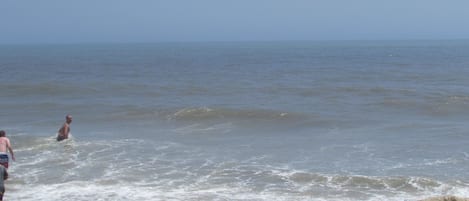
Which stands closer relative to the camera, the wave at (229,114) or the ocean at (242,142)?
the ocean at (242,142)

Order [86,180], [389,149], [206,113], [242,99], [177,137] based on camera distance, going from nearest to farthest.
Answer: [86,180]
[389,149]
[177,137]
[206,113]
[242,99]

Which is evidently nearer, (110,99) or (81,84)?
(110,99)

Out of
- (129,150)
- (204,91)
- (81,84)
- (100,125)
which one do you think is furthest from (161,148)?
(81,84)

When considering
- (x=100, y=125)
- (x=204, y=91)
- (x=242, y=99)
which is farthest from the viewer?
(x=204, y=91)

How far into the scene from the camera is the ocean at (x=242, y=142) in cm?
1300

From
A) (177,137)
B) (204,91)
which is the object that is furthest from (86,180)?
(204,91)

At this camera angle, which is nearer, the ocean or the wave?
the ocean

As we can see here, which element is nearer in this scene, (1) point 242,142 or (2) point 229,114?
(1) point 242,142

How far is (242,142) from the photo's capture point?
1883cm

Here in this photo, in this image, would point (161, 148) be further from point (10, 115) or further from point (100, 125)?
point (10, 115)

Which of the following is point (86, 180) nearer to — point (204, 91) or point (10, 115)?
point (10, 115)

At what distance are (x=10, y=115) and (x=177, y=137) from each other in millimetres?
9534

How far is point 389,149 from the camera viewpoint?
16.9 meters

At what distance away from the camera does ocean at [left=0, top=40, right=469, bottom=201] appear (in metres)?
13.0
